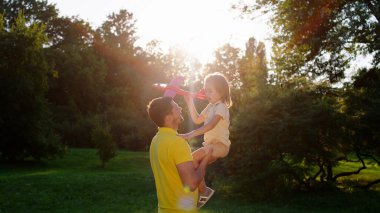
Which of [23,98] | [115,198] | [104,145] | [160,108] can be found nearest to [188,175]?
[160,108]

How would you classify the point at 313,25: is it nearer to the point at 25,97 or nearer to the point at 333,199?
the point at 333,199

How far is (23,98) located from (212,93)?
28.8 m

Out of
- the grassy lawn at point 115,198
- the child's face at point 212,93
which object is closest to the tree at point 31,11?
the grassy lawn at point 115,198

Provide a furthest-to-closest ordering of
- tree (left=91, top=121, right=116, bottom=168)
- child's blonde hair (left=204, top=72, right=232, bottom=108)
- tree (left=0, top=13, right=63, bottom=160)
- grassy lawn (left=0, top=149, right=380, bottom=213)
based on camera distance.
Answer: tree (left=0, top=13, right=63, bottom=160)
tree (left=91, top=121, right=116, bottom=168)
grassy lawn (left=0, top=149, right=380, bottom=213)
child's blonde hair (left=204, top=72, right=232, bottom=108)

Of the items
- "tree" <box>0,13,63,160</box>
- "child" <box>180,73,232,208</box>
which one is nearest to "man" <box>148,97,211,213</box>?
"child" <box>180,73,232,208</box>

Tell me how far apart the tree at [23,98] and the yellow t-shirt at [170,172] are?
28.4 meters

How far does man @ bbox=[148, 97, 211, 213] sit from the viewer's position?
4.21 meters

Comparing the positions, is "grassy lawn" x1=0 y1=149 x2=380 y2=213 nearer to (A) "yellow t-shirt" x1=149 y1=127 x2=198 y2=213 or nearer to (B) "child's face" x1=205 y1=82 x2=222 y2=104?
(B) "child's face" x1=205 y1=82 x2=222 y2=104

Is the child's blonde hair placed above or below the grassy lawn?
above

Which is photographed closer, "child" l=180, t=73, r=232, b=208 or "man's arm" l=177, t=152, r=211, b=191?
"man's arm" l=177, t=152, r=211, b=191

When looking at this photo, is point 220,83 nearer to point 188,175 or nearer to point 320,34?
point 188,175

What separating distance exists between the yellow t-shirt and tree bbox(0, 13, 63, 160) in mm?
28426

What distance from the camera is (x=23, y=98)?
31609 millimetres

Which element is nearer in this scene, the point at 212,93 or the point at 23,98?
the point at 212,93
